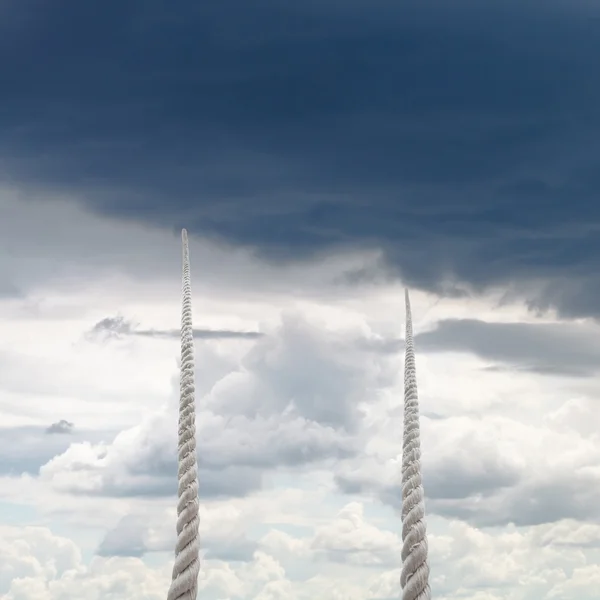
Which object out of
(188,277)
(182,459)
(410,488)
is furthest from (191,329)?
(410,488)

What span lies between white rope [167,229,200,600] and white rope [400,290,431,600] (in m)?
3.15

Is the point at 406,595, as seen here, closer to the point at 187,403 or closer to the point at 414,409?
the point at 414,409

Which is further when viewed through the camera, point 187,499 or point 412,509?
point 187,499

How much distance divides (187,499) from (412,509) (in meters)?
3.44

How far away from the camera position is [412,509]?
14781 millimetres

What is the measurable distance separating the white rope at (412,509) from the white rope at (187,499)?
3.15m

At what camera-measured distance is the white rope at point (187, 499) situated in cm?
1511

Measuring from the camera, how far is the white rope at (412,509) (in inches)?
574

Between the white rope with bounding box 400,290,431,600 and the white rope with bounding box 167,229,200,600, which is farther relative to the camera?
the white rope with bounding box 167,229,200,600

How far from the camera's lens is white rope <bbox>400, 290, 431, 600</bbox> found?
14586mm

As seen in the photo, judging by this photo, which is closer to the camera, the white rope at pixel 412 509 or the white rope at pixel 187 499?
the white rope at pixel 412 509

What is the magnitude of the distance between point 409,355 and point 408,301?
1.25m

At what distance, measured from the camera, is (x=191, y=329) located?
16.8m

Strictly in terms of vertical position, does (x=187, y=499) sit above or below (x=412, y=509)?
above
